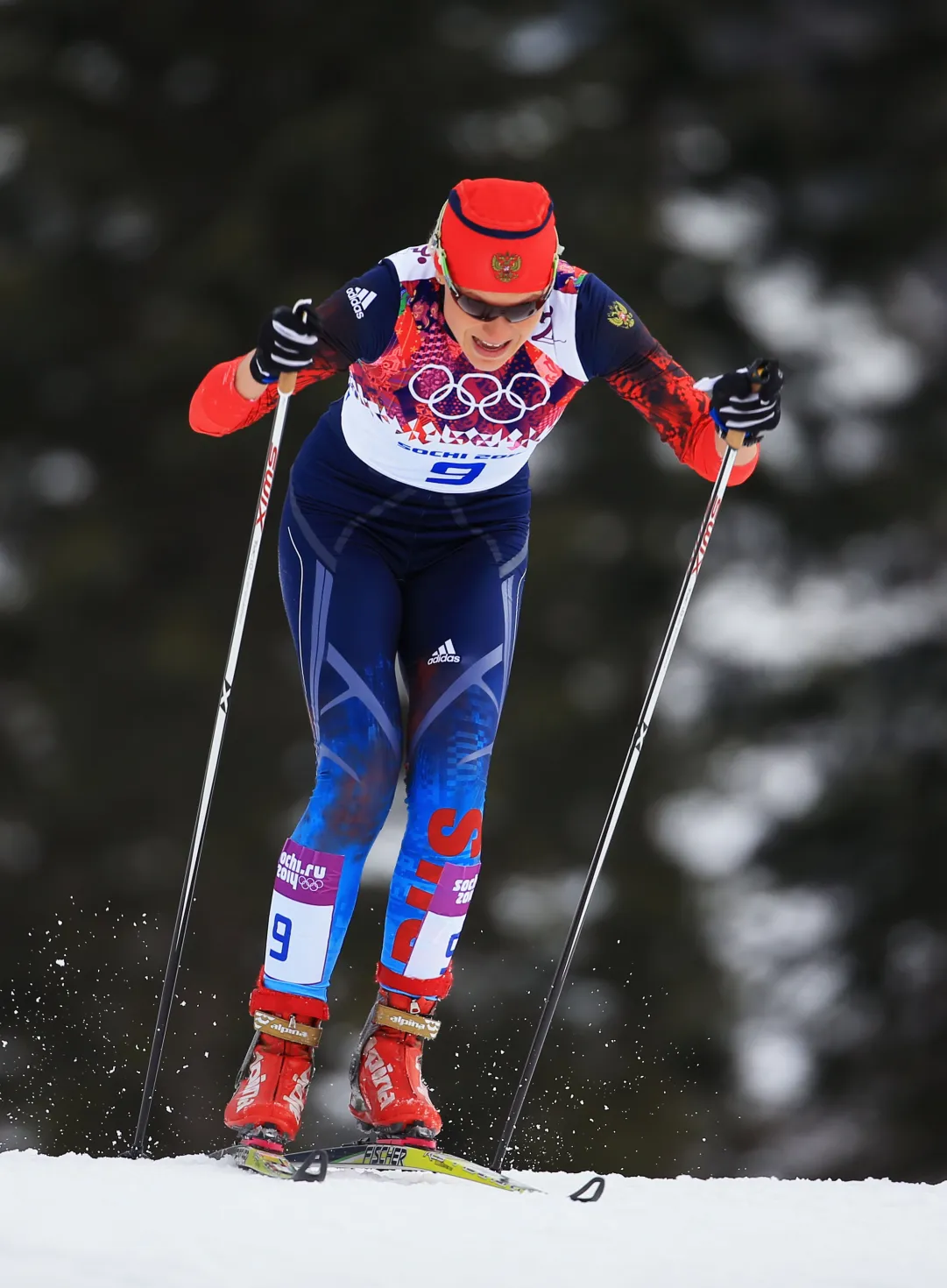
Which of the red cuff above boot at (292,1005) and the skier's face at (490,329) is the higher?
the skier's face at (490,329)

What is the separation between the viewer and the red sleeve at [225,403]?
3209 millimetres

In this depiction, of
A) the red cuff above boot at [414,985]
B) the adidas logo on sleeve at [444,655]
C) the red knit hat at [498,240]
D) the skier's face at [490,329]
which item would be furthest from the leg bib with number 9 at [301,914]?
the red knit hat at [498,240]

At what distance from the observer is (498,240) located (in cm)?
300

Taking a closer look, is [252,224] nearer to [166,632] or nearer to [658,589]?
[166,632]

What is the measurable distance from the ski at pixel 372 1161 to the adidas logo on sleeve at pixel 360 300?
153 centimetres

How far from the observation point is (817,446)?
1135 centimetres

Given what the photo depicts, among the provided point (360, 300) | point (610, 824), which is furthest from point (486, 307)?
point (610, 824)

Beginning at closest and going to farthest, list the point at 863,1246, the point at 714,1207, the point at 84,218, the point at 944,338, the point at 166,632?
the point at 863,1246, the point at 714,1207, the point at 166,632, the point at 84,218, the point at 944,338

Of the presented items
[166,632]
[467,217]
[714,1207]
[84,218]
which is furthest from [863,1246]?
[84,218]

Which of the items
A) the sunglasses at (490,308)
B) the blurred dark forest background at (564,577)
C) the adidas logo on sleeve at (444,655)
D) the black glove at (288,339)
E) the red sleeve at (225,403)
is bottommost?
the blurred dark forest background at (564,577)

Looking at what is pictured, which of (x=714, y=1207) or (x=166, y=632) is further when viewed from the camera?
(x=166, y=632)

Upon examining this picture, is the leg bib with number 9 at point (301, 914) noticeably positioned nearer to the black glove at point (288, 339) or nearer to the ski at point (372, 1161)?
the ski at point (372, 1161)

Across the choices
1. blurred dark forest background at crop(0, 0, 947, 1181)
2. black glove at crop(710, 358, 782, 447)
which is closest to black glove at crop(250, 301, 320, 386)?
black glove at crop(710, 358, 782, 447)

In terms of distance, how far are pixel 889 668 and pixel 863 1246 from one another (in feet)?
29.4
